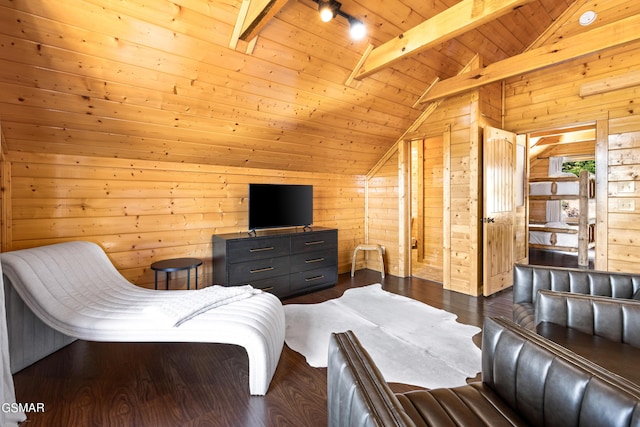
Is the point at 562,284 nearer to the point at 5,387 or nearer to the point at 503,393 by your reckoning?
the point at 503,393

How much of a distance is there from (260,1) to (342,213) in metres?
3.33

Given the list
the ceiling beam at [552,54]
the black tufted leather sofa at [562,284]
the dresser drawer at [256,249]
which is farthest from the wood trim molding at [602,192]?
the dresser drawer at [256,249]

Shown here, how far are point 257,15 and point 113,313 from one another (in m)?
2.31

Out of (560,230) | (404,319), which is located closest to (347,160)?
(404,319)

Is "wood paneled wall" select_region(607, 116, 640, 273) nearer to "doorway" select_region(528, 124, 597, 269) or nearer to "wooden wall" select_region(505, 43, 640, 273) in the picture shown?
"wooden wall" select_region(505, 43, 640, 273)

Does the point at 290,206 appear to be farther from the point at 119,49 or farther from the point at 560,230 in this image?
the point at 560,230

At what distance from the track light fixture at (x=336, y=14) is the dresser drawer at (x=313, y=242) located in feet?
7.62

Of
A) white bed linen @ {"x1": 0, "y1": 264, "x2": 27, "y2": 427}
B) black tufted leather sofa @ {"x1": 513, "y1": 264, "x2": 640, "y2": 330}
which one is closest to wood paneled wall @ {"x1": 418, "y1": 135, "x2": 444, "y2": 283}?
black tufted leather sofa @ {"x1": 513, "y1": 264, "x2": 640, "y2": 330}

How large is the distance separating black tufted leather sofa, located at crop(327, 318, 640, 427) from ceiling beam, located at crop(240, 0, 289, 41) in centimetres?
210

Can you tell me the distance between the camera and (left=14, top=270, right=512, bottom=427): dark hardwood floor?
165 cm

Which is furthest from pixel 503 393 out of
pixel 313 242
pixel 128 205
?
pixel 128 205

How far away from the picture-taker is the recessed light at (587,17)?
11.6 feet

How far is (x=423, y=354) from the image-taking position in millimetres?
2305

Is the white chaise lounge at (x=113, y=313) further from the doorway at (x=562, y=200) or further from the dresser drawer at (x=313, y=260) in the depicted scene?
the doorway at (x=562, y=200)
